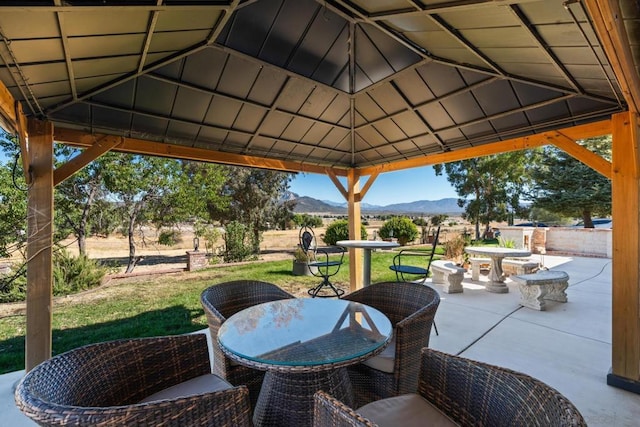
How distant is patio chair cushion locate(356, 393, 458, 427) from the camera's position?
1.33 metres

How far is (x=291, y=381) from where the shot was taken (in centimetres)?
169

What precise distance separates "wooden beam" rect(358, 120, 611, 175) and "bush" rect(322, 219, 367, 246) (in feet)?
17.0

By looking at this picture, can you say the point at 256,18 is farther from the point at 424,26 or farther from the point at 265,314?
the point at 265,314

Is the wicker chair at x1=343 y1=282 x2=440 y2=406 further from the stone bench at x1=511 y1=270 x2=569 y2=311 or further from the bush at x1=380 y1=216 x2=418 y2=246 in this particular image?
the bush at x1=380 y1=216 x2=418 y2=246

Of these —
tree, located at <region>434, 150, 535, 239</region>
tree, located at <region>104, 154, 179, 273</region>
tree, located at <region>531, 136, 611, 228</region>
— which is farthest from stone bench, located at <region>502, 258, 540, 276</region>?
tree, located at <region>104, 154, 179, 273</region>

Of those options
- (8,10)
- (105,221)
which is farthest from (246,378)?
(105,221)

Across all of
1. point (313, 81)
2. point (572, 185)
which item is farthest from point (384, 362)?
point (572, 185)

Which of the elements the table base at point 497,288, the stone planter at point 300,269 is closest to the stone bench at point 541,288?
the table base at point 497,288

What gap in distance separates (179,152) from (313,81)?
1824 mm

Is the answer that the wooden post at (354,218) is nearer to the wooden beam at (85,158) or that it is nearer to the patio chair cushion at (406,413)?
the wooden beam at (85,158)

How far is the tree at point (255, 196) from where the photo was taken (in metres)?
11.7

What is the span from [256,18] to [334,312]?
232 cm

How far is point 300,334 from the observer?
1749 millimetres

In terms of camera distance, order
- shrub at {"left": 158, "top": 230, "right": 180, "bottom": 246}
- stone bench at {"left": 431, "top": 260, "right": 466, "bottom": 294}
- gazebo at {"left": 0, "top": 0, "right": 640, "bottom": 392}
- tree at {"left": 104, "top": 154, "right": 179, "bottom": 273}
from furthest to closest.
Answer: shrub at {"left": 158, "top": 230, "right": 180, "bottom": 246} < tree at {"left": 104, "top": 154, "right": 179, "bottom": 273} < stone bench at {"left": 431, "top": 260, "right": 466, "bottom": 294} < gazebo at {"left": 0, "top": 0, "right": 640, "bottom": 392}
